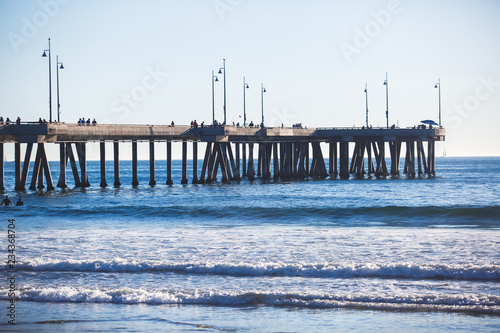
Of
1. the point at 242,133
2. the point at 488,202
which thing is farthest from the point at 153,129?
the point at 488,202

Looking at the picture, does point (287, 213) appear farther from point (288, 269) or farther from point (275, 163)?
point (275, 163)

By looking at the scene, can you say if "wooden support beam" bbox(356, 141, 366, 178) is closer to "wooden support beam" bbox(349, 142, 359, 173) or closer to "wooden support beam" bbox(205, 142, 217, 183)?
"wooden support beam" bbox(349, 142, 359, 173)

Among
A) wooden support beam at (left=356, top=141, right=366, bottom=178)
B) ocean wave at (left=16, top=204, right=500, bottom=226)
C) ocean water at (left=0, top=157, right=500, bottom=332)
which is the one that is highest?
wooden support beam at (left=356, top=141, right=366, bottom=178)

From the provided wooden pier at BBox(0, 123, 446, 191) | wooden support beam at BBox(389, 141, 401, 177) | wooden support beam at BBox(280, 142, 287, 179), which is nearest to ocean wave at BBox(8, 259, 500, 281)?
wooden pier at BBox(0, 123, 446, 191)

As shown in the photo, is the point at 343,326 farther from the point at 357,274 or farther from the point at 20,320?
the point at 20,320

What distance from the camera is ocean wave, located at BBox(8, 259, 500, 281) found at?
1881cm

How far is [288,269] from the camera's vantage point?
64.6 ft

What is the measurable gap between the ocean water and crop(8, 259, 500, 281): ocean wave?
32 millimetres

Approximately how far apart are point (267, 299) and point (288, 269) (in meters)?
3.12

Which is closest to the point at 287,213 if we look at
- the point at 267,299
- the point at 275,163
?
the point at 267,299

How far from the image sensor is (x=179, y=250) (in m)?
23.7

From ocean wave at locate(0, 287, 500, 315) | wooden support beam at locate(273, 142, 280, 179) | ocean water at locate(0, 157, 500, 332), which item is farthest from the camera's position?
wooden support beam at locate(273, 142, 280, 179)

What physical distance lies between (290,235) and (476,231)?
24.1 feet

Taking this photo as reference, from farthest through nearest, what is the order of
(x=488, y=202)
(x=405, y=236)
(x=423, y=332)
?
1. (x=488, y=202)
2. (x=405, y=236)
3. (x=423, y=332)
